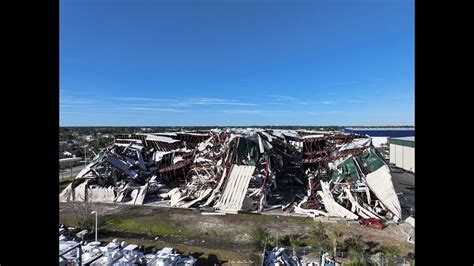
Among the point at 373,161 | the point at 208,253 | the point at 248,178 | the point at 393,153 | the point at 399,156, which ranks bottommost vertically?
the point at 208,253

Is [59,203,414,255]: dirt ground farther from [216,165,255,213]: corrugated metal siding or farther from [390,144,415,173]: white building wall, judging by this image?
[390,144,415,173]: white building wall

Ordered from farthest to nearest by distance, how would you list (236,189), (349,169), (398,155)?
(398,155)
(349,169)
(236,189)

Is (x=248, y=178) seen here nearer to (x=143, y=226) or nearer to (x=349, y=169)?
(x=143, y=226)

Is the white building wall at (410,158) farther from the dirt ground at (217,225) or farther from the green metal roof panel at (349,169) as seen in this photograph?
the dirt ground at (217,225)

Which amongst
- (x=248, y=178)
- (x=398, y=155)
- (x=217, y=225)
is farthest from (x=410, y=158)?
(x=398, y=155)

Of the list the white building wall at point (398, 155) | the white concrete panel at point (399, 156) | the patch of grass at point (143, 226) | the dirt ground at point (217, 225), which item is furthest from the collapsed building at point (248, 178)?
the white concrete panel at point (399, 156)

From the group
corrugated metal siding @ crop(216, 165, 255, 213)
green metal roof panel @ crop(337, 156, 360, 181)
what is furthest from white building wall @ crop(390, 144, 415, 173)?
corrugated metal siding @ crop(216, 165, 255, 213)
